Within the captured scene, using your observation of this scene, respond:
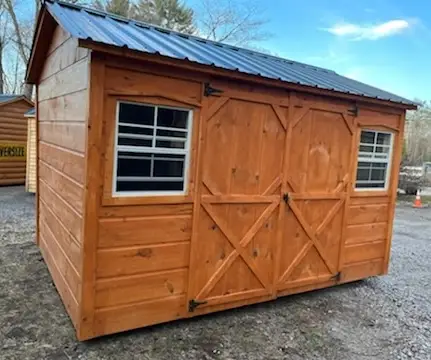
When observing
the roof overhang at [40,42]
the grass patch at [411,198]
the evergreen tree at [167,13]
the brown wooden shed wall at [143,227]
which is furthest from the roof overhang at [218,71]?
A: the evergreen tree at [167,13]

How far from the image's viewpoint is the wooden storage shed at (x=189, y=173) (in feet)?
9.62

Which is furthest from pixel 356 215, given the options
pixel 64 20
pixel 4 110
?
pixel 4 110

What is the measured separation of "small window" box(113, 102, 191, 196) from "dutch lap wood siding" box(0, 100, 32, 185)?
10.2 m

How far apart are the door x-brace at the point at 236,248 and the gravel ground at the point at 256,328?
33cm

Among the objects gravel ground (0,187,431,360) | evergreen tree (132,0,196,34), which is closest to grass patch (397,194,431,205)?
gravel ground (0,187,431,360)

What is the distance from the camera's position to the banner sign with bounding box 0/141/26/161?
11.4m

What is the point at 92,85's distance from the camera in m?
2.73

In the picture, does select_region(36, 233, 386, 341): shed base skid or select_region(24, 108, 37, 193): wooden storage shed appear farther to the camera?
select_region(24, 108, 37, 193): wooden storage shed

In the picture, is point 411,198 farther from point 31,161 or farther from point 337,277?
point 31,161

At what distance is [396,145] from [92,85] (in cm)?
391

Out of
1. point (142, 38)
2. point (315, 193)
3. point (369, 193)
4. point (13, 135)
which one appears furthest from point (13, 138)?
point (369, 193)

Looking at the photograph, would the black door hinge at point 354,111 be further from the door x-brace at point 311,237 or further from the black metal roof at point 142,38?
the door x-brace at point 311,237

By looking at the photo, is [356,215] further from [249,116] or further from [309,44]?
[309,44]

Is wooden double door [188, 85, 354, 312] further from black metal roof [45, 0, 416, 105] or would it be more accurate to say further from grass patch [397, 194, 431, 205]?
grass patch [397, 194, 431, 205]
